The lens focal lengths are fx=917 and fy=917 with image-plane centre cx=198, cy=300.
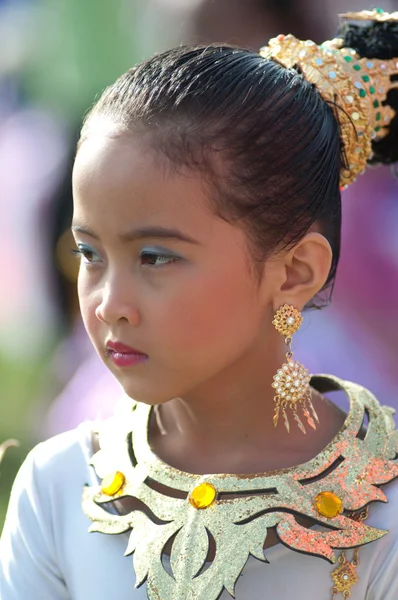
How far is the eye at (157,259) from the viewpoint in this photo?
1120 millimetres

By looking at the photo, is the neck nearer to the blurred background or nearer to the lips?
the lips

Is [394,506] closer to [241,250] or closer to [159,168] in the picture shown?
[241,250]

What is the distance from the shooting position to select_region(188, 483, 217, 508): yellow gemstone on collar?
1189 mm

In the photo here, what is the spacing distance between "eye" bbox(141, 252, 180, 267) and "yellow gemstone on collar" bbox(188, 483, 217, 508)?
0.30 metres

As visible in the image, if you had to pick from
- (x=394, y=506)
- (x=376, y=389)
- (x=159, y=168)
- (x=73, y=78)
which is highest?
(x=159, y=168)

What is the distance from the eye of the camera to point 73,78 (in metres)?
3.34

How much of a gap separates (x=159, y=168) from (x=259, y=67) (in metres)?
0.22

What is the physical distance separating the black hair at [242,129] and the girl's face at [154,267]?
1.2 inches

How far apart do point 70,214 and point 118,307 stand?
1.90m

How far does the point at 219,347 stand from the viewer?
1163mm

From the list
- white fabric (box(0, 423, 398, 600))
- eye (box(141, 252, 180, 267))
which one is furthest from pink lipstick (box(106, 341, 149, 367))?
white fabric (box(0, 423, 398, 600))

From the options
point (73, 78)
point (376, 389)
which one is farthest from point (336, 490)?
point (73, 78)

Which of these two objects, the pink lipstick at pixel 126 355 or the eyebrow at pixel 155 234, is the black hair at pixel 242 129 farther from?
the pink lipstick at pixel 126 355

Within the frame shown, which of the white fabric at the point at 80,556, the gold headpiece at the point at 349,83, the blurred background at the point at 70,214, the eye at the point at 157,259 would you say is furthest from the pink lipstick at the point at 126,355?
the blurred background at the point at 70,214
